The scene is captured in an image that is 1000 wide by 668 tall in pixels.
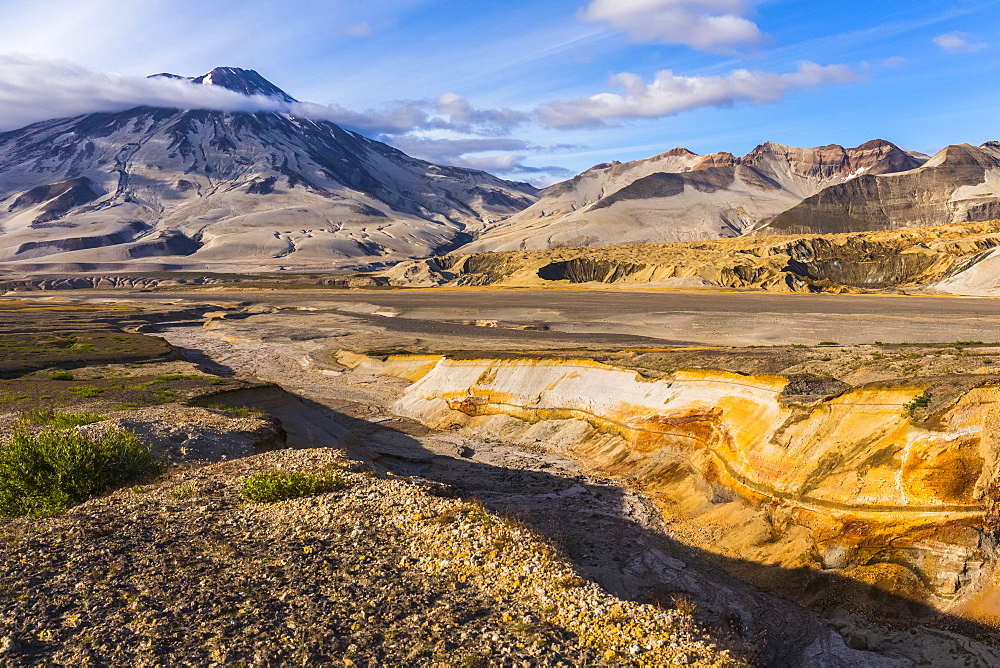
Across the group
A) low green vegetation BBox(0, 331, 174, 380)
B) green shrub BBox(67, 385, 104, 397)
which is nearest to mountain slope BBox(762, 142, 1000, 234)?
low green vegetation BBox(0, 331, 174, 380)

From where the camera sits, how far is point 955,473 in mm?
14219

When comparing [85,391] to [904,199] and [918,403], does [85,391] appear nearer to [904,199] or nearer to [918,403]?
[918,403]

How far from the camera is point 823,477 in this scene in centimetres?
1653

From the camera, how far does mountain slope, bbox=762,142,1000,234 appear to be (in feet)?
535

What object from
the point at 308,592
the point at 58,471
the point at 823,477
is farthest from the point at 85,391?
the point at 823,477

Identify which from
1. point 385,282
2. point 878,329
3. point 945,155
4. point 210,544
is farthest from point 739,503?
point 945,155

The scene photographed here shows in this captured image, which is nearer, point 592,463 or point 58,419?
point 58,419

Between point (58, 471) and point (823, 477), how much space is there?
18.0 metres

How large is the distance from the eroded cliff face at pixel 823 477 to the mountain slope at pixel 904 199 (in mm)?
161199

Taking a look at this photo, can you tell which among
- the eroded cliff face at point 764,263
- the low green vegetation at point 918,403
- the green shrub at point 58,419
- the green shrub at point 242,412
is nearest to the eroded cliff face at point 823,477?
the low green vegetation at point 918,403

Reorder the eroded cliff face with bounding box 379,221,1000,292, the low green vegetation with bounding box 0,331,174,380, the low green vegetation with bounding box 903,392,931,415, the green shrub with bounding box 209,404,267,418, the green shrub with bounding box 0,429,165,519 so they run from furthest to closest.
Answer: the eroded cliff face with bounding box 379,221,1000,292, the low green vegetation with bounding box 0,331,174,380, the green shrub with bounding box 209,404,267,418, the low green vegetation with bounding box 903,392,931,415, the green shrub with bounding box 0,429,165,519

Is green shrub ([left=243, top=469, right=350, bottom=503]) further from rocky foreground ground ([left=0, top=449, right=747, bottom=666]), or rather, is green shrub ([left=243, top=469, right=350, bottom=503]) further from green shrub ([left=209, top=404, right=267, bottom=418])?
green shrub ([left=209, top=404, right=267, bottom=418])

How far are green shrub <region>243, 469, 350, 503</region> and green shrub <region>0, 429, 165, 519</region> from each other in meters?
2.91

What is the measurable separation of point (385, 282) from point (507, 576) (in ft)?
435
